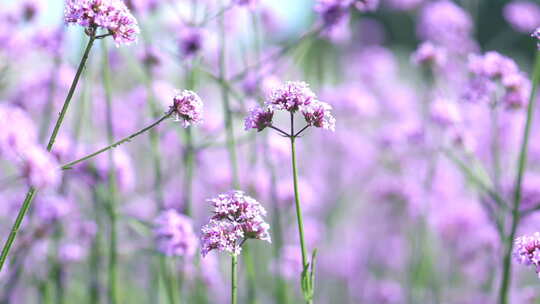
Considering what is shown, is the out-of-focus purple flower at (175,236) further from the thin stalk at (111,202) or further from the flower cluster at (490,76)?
the flower cluster at (490,76)

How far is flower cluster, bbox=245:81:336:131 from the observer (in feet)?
4.61

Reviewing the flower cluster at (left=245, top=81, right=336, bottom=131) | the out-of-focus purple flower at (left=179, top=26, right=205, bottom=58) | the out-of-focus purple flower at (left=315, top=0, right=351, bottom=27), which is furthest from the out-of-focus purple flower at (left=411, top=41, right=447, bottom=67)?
the flower cluster at (left=245, top=81, right=336, bottom=131)

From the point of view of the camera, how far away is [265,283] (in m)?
4.16

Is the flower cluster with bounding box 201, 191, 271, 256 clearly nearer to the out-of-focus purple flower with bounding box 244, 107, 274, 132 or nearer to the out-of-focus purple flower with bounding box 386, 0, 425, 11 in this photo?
the out-of-focus purple flower with bounding box 244, 107, 274, 132

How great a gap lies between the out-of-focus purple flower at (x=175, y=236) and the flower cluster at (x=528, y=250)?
36.9 inches

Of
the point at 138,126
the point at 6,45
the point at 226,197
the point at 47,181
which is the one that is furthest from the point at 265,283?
the point at 47,181

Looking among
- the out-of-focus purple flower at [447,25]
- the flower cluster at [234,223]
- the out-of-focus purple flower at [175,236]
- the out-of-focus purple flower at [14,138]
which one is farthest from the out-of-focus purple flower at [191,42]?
the out-of-focus purple flower at [447,25]

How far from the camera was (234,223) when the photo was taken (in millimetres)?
1348

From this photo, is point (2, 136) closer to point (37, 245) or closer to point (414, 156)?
point (37, 245)

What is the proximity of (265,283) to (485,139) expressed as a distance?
1.82 meters

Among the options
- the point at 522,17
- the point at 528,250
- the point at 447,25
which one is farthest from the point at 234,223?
the point at 522,17

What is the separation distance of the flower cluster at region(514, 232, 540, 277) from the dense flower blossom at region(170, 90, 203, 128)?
704 mm

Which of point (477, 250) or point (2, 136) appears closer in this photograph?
point (2, 136)

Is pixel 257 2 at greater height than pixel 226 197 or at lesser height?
greater
